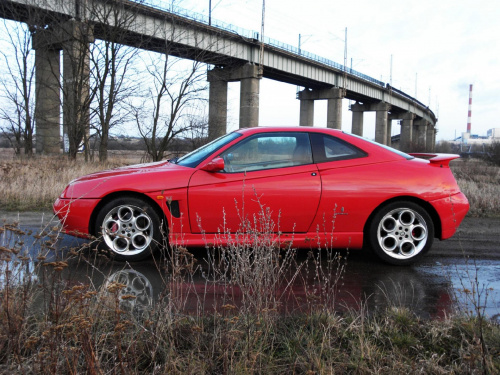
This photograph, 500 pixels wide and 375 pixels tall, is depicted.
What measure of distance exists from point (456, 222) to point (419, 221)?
42 cm

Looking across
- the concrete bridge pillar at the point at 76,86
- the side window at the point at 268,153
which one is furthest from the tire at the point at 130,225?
the concrete bridge pillar at the point at 76,86

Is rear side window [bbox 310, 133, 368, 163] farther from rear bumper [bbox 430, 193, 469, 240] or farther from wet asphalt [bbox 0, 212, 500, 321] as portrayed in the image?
wet asphalt [bbox 0, 212, 500, 321]

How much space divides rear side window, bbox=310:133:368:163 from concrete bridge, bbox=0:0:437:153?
1672 cm

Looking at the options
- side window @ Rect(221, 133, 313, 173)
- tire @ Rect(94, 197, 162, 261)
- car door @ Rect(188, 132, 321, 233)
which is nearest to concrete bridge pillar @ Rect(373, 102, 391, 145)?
side window @ Rect(221, 133, 313, 173)

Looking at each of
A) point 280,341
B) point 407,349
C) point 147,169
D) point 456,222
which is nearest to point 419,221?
point 456,222

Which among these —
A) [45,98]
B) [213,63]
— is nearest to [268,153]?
[213,63]

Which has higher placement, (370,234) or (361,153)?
(361,153)

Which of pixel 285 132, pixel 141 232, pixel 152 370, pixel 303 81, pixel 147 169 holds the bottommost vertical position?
pixel 152 370

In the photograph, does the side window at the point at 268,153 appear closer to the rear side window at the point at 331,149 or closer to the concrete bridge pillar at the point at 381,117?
the rear side window at the point at 331,149

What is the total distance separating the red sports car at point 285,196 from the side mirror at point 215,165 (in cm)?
1

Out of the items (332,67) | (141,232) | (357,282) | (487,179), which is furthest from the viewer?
(332,67)

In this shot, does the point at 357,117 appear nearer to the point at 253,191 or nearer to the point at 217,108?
the point at 217,108

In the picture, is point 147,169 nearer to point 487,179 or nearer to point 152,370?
point 152,370

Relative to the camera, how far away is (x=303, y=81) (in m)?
48.6
